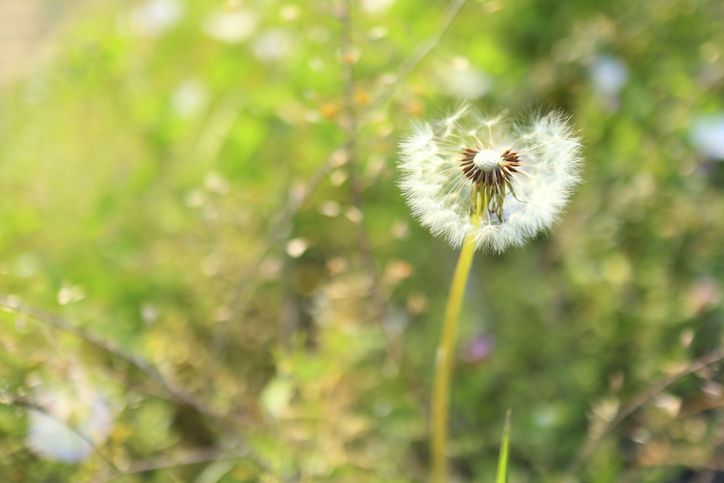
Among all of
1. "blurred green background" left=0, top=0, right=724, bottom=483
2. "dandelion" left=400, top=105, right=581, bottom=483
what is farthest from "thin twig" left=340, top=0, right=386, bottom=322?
"dandelion" left=400, top=105, right=581, bottom=483

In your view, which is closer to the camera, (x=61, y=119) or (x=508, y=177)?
(x=508, y=177)

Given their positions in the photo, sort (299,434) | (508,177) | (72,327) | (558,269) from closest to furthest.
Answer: (508,177), (72,327), (299,434), (558,269)

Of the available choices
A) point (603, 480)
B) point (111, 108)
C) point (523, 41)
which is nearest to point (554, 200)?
point (603, 480)

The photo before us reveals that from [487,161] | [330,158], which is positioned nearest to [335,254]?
[330,158]

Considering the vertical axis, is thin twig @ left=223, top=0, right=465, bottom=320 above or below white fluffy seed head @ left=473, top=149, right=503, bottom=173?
below

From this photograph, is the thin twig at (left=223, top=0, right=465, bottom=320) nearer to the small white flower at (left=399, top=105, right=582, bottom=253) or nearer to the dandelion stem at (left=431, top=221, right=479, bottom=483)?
the small white flower at (left=399, top=105, right=582, bottom=253)

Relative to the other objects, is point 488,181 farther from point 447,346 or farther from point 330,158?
point 330,158

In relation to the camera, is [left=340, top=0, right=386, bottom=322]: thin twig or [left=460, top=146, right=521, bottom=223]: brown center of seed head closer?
[left=460, top=146, right=521, bottom=223]: brown center of seed head

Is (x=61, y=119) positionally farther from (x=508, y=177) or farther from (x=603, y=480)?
(x=603, y=480)
